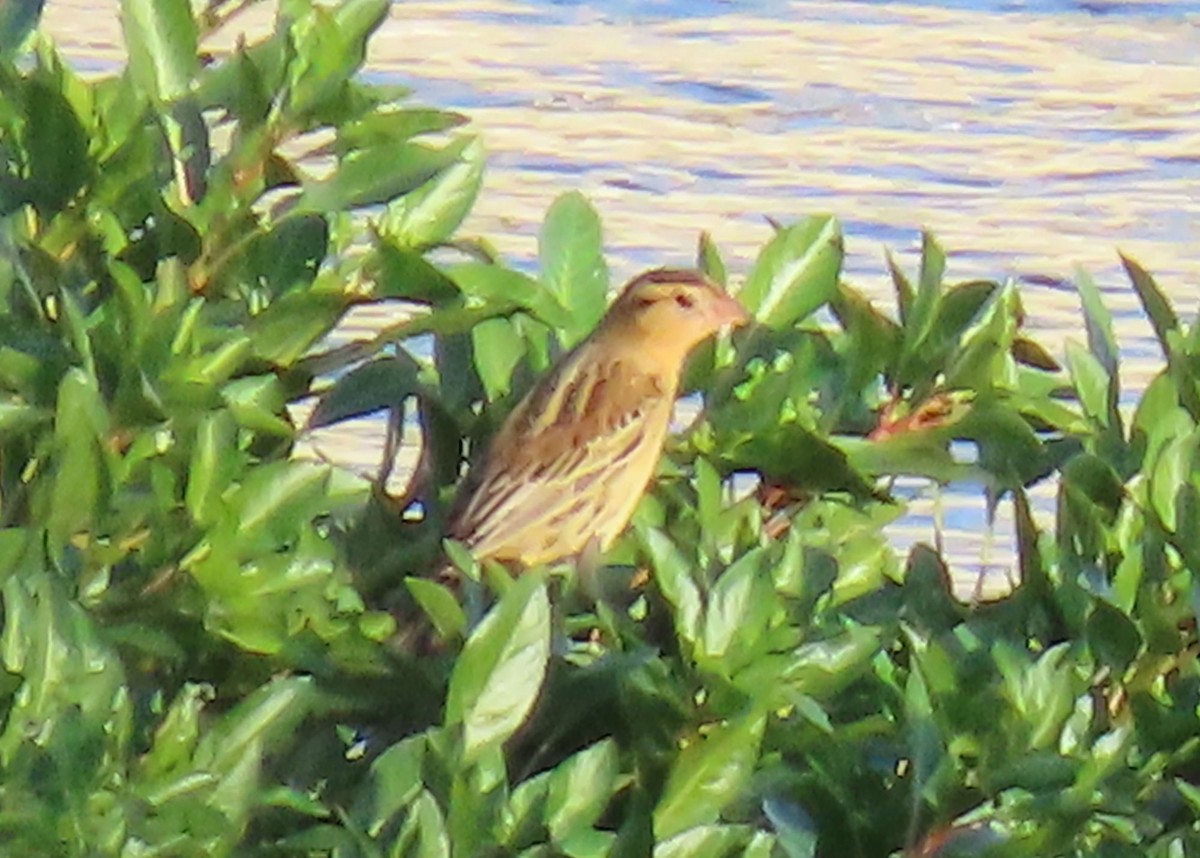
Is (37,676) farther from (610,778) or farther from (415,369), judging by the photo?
(415,369)

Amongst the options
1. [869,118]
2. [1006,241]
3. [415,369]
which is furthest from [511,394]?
[869,118]

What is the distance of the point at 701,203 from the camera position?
4258 mm

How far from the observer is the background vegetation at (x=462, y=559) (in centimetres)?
166

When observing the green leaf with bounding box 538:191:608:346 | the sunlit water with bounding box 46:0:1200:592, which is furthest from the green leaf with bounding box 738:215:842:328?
the sunlit water with bounding box 46:0:1200:592

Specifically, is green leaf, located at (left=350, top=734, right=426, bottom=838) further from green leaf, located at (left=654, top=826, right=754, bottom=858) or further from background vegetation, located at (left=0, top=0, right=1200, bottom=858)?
green leaf, located at (left=654, top=826, right=754, bottom=858)

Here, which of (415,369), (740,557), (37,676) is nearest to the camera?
(37,676)

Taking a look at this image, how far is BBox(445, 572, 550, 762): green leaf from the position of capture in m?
1.64

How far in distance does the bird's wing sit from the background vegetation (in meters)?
1.00

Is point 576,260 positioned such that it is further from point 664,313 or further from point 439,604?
point 664,313

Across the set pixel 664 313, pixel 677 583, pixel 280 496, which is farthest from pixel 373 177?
pixel 664 313

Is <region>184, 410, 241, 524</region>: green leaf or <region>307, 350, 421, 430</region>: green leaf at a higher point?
<region>184, 410, 241, 524</region>: green leaf

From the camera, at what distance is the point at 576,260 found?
2.31 m

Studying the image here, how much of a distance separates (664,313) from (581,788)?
234 centimetres

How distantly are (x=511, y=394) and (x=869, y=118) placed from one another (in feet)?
7.74
